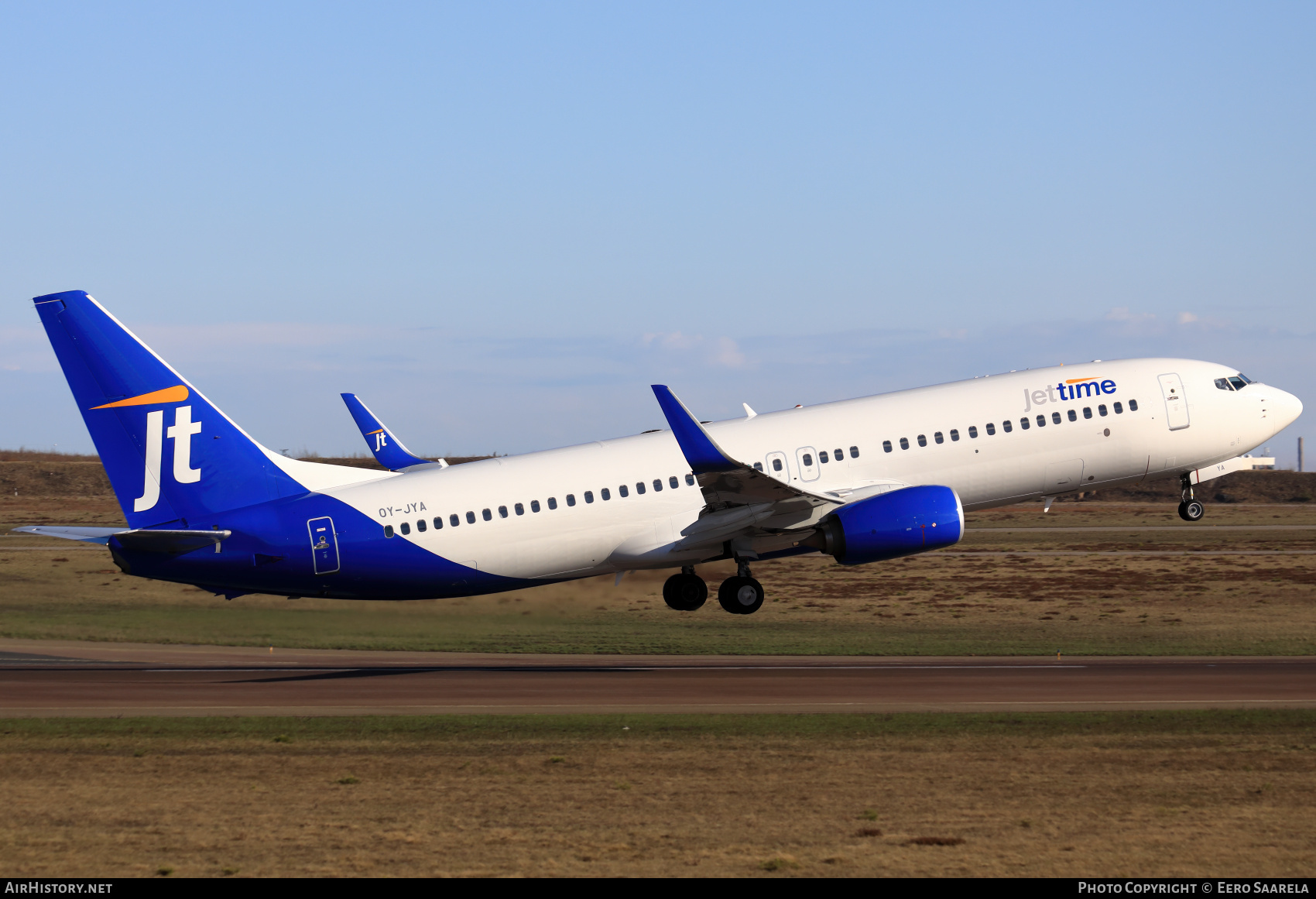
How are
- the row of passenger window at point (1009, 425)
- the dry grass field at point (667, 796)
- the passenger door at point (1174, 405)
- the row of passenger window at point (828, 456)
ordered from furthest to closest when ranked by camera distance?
the passenger door at point (1174, 405) → the row of passenger window at point (1009, 425) → the row of passenger window at point (828, 456) → the dry grass field at point (667, 796)

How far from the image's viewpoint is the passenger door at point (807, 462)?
40469 millimetres

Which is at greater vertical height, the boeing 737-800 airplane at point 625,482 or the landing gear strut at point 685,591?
the boeing 737-800 airplane at point 625,482

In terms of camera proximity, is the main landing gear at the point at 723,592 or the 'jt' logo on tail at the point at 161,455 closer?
the 'jt' logo on tail at the point at 161,455

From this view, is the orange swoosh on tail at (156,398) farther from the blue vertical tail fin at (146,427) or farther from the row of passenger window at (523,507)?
the row of passenger window at (523,507)

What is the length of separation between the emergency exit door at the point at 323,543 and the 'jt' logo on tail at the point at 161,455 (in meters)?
3.67

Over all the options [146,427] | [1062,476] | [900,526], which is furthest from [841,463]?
[146,427]

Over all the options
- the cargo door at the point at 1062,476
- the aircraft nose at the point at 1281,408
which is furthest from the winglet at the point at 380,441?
the aircraft nose at the point at 1281,408

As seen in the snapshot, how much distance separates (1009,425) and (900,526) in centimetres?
574

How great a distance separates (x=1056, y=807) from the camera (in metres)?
25.3

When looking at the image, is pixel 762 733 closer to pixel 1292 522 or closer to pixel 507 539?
pixel 507 539

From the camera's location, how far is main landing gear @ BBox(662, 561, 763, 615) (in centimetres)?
4147

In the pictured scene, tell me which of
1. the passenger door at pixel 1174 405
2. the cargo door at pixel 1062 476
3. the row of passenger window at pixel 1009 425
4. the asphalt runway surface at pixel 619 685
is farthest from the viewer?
the passenger door at pixel 1174 405

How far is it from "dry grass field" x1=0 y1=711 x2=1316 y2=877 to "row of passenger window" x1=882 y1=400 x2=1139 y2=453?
8721 mm

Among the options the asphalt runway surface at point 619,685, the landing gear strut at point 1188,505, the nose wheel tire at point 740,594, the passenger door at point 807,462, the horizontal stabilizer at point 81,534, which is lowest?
the asphalt runway surface at point 619,685
